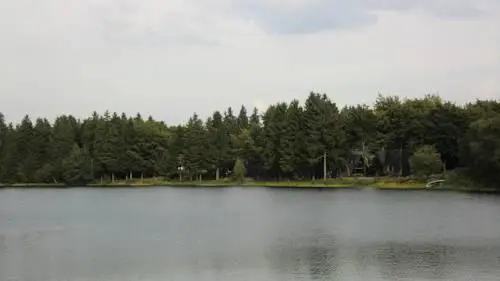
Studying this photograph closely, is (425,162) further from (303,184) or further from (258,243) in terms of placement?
(258,243)

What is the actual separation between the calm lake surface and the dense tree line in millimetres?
38752

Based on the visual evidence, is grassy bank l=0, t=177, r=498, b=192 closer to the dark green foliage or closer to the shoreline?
the shoreline

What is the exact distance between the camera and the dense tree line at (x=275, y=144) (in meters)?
105

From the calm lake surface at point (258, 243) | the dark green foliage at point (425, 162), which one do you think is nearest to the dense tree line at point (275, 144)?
the dark green foliage at point (425, 162)

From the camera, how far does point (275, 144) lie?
122562mm

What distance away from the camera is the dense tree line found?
105 meters

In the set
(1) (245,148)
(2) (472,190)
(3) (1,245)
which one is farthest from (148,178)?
(3) (1,245)

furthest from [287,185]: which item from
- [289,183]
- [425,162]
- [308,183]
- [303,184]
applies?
[425,162]

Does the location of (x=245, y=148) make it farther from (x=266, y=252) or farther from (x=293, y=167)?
(x=266, y=252)

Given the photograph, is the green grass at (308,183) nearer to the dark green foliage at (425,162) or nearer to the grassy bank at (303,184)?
the grassy bank at (303,184)

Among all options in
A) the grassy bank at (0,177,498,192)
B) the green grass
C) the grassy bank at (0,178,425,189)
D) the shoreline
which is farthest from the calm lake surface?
the grassy bank at (0,178,425,189)

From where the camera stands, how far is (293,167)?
389ft

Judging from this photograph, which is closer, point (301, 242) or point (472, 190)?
point (301, 242)

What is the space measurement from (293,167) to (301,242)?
79.0 m
